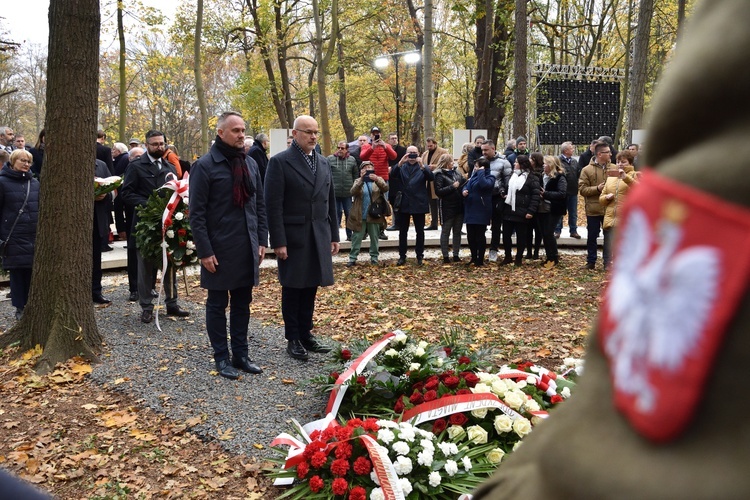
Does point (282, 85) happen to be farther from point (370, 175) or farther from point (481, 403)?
point (481, 403)

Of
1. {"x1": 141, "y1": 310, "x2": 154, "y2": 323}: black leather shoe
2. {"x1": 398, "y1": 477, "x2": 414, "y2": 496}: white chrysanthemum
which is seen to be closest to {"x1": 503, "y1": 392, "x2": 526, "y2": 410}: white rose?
{"x1": 398, "y1": 477, "x2": 414, "y2": 496}: white chrysanthemum

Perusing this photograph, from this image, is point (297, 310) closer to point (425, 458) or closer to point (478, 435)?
point (478, 435)

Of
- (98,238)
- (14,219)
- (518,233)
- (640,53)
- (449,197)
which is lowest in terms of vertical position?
(518,233)

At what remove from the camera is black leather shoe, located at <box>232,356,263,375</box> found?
6316 mm

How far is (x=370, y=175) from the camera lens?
1238 centimetres

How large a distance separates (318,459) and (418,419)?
76cm

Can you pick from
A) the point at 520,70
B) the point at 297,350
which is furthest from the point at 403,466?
the point at 520,70

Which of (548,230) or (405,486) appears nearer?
(405,486)

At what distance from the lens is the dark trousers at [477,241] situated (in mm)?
12544

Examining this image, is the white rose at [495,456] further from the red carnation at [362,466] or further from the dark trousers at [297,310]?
the dark trousers at [297,310]

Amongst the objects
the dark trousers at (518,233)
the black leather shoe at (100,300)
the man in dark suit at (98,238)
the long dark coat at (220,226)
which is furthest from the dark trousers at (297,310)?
the dark trousers at (518,233)

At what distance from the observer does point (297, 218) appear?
6.54 metres

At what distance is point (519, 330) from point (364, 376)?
3.51 m

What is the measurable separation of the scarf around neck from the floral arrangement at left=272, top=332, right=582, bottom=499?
160cm
